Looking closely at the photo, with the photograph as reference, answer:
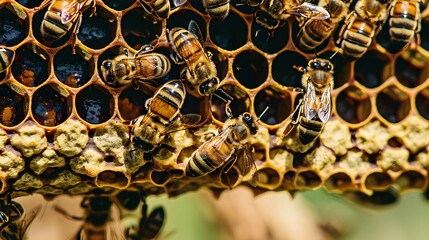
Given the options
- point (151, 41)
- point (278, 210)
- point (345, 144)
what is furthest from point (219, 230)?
point (151, 41)

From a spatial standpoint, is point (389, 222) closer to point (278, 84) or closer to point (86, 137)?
point (278, 84)

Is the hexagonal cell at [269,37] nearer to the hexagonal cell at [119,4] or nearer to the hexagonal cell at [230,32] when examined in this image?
the hexagonal cell at [230,32]

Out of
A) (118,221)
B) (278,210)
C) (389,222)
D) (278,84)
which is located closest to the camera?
(278,84)

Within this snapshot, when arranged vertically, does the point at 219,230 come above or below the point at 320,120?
below

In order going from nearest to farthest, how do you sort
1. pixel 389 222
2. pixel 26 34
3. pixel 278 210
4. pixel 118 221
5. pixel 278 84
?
pixel 26 34
pixel 278 84
pixel 118 221
pixel 278 210
pixel 389 222

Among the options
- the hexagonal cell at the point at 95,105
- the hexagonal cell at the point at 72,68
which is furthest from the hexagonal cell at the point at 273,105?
the hexagonal cell at the point at 72,68

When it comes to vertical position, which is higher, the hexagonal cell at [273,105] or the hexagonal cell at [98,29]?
the hexagonal cell at [98,29]

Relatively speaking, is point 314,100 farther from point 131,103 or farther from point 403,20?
point 131,103
